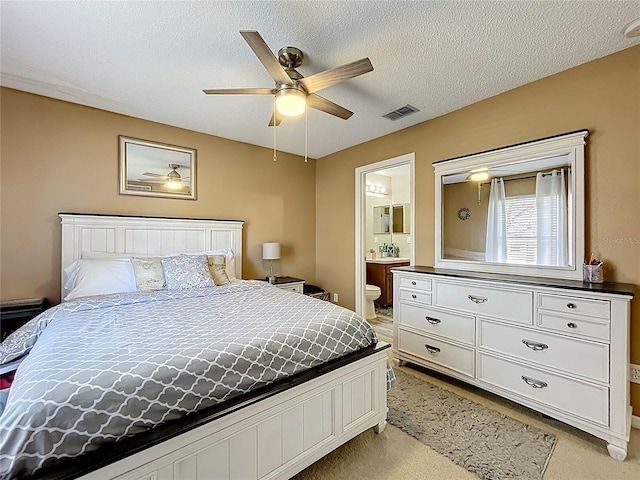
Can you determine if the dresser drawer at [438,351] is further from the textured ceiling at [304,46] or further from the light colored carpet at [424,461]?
the textured ceiling at [304,46]

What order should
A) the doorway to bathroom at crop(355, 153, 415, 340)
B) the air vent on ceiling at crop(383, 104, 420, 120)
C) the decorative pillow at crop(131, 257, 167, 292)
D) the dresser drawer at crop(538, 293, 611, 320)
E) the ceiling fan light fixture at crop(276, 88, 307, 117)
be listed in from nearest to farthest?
the dresser drawer at crop(538, 293, 611, 320), the ceiling fan light fixture at crop(276, 88, 307, 117), the decorative pillow at crop(131, 257, 167, 292), the air vent on ceiling at crop(383, 104, 420, 120), the doorway to bathroom at crop(355, 153, 415, 340)

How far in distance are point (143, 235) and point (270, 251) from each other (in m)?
1.50

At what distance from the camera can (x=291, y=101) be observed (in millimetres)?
1947

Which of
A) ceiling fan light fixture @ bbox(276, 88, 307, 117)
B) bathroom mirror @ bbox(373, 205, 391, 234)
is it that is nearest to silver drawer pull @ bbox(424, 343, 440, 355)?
ceiling fan light fixture @ bbox(276, 88, 307, 117)

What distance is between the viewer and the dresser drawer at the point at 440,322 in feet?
7.80

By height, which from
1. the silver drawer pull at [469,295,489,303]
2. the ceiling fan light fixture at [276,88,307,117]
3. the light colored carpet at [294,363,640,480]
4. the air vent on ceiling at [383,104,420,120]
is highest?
the air vent on ceiling at [383,104,420,120]

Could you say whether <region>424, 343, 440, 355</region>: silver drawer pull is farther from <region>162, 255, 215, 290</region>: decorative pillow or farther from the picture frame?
the picture frame

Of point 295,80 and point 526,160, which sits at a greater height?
point 295,80

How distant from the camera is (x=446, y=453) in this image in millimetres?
1721

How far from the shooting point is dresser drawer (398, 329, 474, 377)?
7.82 ft

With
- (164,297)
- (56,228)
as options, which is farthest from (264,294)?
(56,228)

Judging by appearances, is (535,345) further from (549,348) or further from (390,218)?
(390,218)

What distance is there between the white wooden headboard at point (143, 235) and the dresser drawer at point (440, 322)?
221 centimetres

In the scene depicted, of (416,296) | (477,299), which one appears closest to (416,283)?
(416,296)
